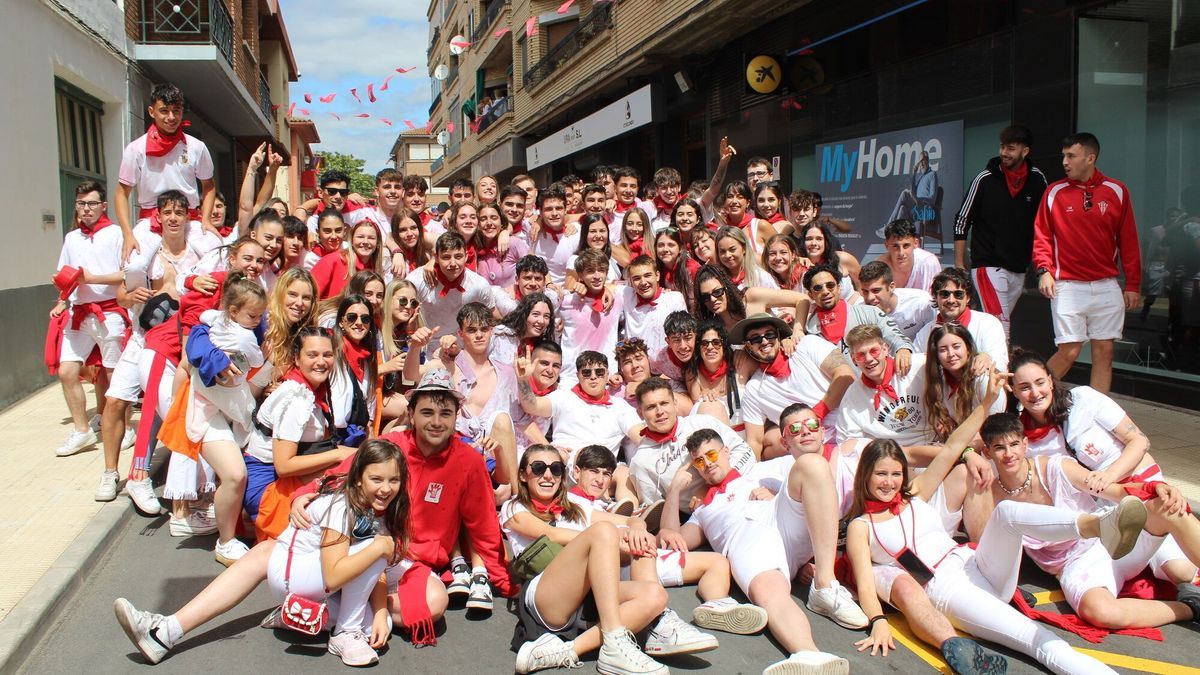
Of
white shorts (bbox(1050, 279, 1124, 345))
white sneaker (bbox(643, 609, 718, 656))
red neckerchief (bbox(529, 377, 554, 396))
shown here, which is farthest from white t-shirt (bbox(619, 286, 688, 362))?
white sneaker (bbox(643, 609, 718, 656))

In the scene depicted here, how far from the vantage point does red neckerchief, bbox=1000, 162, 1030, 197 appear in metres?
6.80

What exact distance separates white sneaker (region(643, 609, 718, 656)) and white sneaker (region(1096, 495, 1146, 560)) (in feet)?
5.13

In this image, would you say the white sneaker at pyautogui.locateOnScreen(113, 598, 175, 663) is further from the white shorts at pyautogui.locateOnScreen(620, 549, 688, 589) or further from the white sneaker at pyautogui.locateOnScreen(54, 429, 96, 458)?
the white sneaker at pyautogui.locateOnScreen(54, 429, 96, 458)

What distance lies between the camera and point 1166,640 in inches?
146

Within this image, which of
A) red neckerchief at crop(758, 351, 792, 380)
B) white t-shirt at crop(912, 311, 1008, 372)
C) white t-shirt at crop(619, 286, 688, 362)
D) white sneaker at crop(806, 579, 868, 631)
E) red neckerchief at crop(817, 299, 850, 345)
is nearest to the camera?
white sneaker at crop(806, 579, 868, 631)

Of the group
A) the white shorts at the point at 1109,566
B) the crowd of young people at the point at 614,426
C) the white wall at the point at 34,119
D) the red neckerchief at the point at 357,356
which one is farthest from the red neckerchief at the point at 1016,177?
the white wall at the point at 34,119

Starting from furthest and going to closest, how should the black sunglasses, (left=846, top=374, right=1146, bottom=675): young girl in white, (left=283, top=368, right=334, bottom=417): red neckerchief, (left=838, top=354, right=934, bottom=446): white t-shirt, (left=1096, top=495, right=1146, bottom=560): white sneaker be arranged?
(left=838, top=354, right=934, bottom=446): white t-shirt, (left=283, top=368, right=334, bottom=417): red neckerchief, the black sunglasses, (left=846, top=374, right=1146, bottom=675): young girl in white, (left=1096, top=495, right=1146, bottom=560): white sneaker

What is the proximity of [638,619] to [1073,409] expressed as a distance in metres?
2.50

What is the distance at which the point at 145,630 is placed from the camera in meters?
3.54

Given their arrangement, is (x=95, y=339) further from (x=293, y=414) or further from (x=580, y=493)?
(x=580, y=493)

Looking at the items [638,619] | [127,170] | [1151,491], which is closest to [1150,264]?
[1151,491]

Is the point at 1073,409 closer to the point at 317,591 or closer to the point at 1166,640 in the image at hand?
Result: the point at 1166,640

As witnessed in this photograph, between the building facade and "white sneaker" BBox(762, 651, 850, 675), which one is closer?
"white sneaker" BBox(762, 651, 850, 675)

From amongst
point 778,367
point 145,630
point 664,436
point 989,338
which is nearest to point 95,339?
point 145,630
